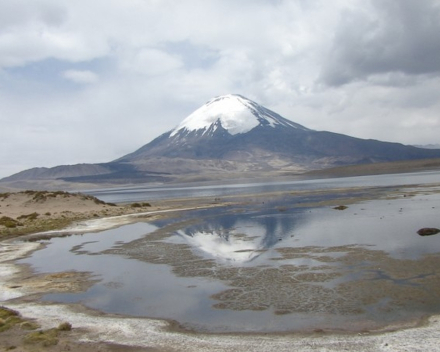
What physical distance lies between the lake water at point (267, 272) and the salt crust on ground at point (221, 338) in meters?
0.81

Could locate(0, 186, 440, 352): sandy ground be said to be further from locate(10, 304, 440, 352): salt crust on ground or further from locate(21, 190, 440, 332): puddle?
locate(21, 190, 440, 332): puddle

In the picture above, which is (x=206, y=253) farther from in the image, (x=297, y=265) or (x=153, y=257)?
(x=297, y=265)

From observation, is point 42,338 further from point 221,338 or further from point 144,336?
point 221,338

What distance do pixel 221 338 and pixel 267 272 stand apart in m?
8.32

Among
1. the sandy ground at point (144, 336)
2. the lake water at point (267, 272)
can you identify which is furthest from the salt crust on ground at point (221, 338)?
the lake water at point (267, 272)

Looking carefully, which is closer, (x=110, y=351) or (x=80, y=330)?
(x=110, y=351)

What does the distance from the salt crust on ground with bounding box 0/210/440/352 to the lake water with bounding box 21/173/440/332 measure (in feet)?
2.65

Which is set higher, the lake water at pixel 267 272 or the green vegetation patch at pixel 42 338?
the green vegetation patch at pixel 42 338

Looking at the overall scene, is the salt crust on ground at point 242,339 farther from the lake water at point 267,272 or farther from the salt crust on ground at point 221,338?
the lake water at point 267,272

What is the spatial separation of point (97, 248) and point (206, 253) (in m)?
9.55

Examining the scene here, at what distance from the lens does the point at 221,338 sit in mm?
12836

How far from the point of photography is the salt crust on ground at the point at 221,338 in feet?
37.7

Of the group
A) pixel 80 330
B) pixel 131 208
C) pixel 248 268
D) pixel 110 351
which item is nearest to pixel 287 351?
pixel 110 351

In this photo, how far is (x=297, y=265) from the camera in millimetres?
21922
